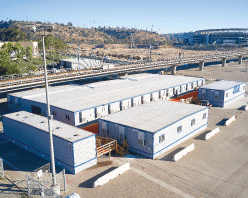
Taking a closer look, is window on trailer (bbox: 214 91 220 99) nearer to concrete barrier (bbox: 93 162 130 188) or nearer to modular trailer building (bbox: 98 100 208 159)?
modular trailer building (bbox: 98 100 208 159)

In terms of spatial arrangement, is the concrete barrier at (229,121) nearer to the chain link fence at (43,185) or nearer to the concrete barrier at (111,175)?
the concrete barrier at (111,175)

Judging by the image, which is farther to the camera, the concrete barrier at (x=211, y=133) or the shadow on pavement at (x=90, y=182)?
the concrete barrier at (x=211, y=133)

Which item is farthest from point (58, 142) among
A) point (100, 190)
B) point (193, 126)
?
point (193, 126)

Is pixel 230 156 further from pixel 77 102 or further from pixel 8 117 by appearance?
pixel 8 117

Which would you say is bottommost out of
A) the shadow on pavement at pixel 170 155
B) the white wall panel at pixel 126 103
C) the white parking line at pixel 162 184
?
the white parking line at pixel 162 184

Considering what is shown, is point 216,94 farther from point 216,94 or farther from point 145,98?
point 145,98

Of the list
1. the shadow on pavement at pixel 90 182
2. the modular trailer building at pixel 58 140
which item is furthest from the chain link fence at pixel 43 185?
the modular trailer building at pixel 58 140

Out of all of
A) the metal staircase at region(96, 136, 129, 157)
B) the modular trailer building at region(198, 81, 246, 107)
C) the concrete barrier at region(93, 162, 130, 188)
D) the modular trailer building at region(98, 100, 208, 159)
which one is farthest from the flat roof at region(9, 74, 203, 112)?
the concrete barrier at region(93, 162, 130, 188)

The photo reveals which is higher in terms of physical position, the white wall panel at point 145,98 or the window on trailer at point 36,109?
the white wall panel at point 145,98
